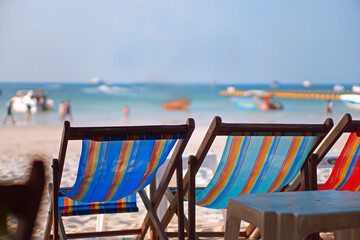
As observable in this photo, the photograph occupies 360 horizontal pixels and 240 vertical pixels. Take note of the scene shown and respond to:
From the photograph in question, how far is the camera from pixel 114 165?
1993mm

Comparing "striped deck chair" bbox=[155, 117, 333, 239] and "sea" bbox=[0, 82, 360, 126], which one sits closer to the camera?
"striped deck chair" bbox=[155, 117, 333, 239]

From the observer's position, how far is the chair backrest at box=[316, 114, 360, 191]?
1.95 metres

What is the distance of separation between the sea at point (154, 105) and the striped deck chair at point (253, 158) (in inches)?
670

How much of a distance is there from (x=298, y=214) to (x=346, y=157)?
93cm

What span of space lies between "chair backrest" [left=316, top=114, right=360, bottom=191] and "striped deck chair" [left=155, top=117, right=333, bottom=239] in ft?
0.13

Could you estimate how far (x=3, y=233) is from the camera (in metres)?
0.88

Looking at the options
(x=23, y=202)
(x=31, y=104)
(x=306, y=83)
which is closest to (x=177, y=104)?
(x=31, y=104)

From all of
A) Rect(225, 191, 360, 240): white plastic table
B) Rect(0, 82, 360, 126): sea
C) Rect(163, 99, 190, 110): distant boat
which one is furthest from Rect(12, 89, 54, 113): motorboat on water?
Rect(225, 191, 360, 240): white plastic table

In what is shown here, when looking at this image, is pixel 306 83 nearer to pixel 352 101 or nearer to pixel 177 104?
pixel 352 101

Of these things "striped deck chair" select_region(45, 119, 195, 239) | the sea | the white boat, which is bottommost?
the sea

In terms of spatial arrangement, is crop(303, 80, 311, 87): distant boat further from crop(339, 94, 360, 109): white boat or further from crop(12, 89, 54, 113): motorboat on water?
crop(12, 89, 54, 113): motorboat on water

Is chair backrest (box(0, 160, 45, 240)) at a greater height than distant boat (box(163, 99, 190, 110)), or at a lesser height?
greater

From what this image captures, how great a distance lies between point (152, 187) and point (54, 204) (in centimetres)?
48

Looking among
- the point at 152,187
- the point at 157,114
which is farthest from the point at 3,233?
the point at 157,114
